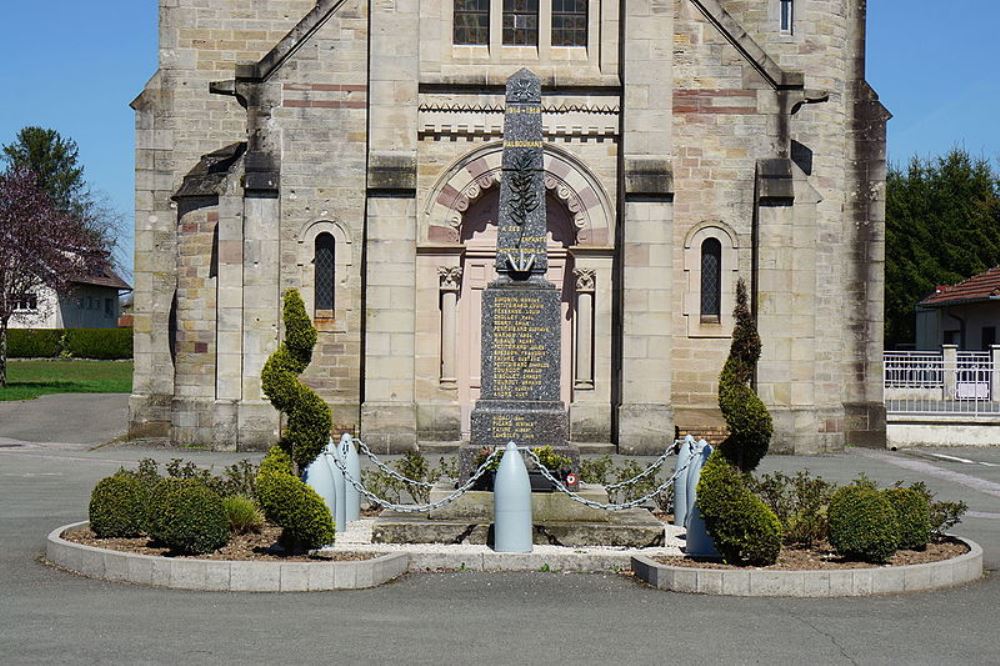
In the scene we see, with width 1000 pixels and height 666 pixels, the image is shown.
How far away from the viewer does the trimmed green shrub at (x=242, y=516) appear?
1298cm

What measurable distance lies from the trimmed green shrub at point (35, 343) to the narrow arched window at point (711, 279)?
58.1 m

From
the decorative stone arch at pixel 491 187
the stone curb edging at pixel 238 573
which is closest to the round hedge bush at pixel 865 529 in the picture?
the stone curb edging at pixel 238 573

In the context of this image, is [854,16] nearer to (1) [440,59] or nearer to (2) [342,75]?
(1) [440,59]

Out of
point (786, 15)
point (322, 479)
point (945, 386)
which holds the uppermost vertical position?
point (786, 15)

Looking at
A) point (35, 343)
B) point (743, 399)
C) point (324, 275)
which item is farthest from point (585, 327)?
point (35, 343)

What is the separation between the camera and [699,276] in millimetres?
24078

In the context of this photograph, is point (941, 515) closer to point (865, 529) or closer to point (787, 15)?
point (865, 529)

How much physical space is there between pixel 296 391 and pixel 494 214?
12067 millimetres

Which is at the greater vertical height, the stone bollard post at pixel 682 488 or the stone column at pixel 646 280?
the stone column at pixel 646 280

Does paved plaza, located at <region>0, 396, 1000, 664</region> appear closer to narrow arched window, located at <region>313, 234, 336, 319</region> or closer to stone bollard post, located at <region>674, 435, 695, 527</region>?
stone bollard post, located at <region>674, 435, 695, 527</region>

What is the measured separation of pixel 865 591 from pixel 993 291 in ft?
121

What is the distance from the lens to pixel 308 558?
1174cm

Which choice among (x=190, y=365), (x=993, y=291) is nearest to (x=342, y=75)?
(x=190, y=365)

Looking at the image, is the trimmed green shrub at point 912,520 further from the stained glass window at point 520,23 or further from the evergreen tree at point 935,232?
the evergreen tree at point 935,232
